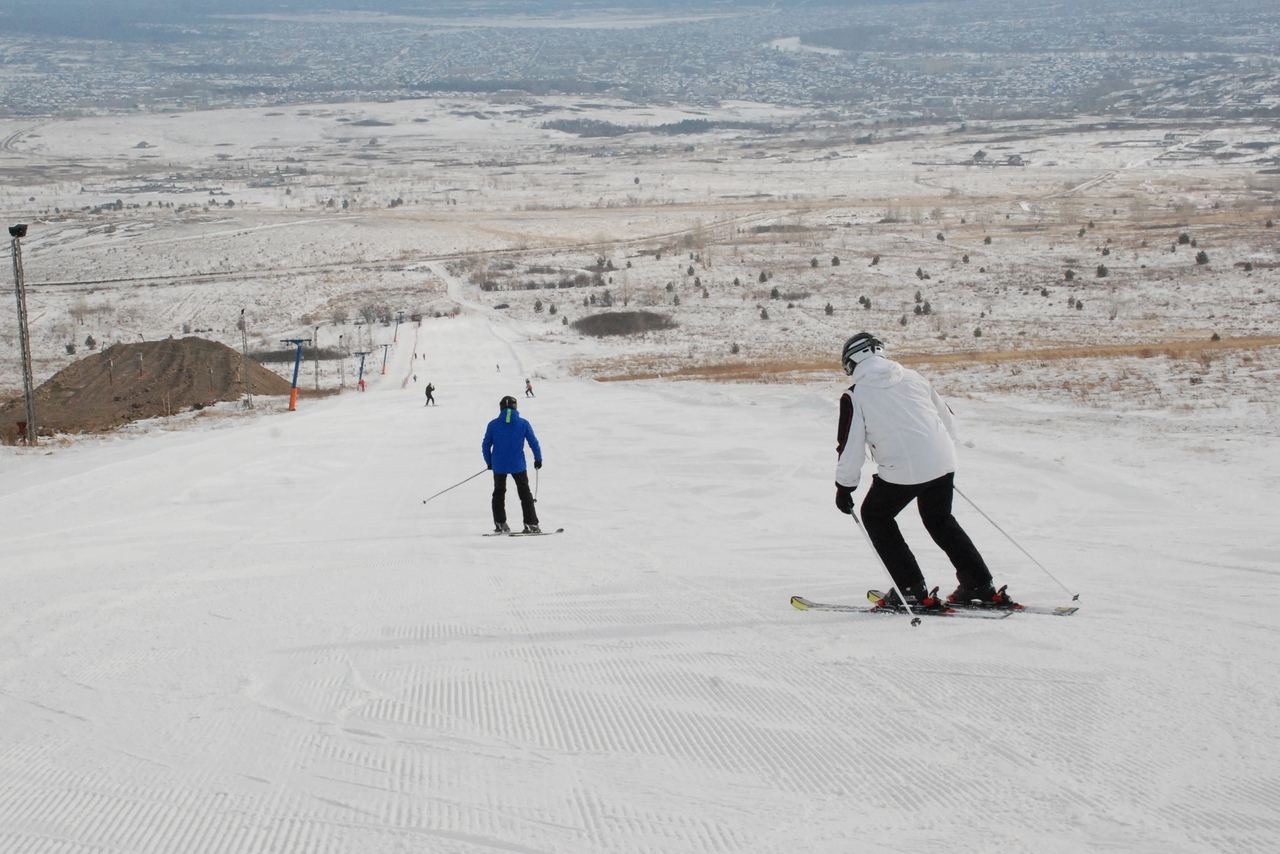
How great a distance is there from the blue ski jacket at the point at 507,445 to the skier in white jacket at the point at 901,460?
4577 millimetres

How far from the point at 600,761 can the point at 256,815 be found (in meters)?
1.26

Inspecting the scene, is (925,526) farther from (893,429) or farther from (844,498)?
(893,429)

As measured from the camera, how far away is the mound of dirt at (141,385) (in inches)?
1006

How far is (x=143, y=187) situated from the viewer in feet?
324

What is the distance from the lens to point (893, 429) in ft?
18.4

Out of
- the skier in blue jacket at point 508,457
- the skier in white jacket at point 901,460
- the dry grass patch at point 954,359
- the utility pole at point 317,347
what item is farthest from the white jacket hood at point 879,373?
the utility pole at point 317,347

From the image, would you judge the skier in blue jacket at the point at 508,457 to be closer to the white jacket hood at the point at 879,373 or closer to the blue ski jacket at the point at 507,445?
the blue ski jacket at the point at 507,445

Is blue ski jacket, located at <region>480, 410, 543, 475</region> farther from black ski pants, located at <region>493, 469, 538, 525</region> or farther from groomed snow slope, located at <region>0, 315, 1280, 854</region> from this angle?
groomed snow slope, located at <region>0, 315, 1280, 854</region>

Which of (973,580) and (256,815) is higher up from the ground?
(973,580)

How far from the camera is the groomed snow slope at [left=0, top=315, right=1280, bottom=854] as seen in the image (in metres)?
3.52

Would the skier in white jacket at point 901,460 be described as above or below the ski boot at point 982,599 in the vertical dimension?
above

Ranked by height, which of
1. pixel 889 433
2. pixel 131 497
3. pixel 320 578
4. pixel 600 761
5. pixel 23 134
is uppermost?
pixel 23 134

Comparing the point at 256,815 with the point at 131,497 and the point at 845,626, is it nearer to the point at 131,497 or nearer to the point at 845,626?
the point at 845,626

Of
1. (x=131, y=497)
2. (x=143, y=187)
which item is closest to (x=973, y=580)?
(x=131, y=497)
